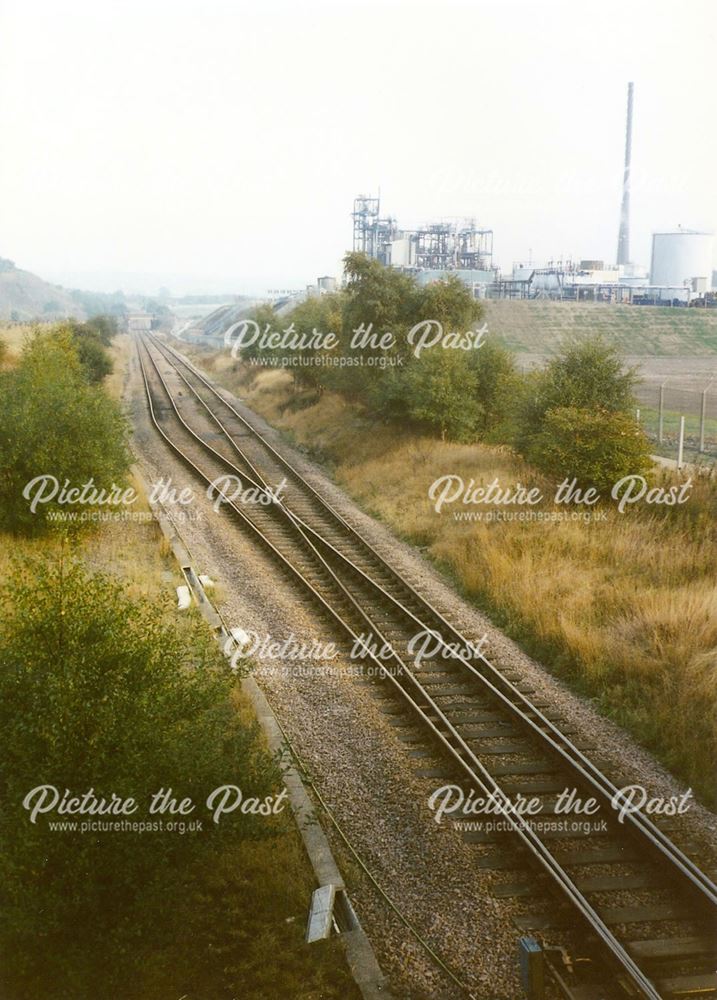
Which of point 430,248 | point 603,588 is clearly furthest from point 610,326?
point 603,588

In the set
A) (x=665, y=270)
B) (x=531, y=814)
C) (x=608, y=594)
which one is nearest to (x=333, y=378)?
(x=608, y=594)

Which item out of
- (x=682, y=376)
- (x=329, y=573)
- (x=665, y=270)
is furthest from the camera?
(x=665, y=270)

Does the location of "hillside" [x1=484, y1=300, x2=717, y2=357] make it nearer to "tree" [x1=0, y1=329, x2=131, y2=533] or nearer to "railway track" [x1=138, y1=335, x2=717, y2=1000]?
"tree" [x1=0, y1=329, x2=131, y2=533]

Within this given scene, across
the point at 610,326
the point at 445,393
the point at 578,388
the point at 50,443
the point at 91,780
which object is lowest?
the point at 91,780

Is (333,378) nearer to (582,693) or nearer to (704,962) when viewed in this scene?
(582,693)

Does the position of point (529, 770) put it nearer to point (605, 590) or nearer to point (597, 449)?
point (605, 590)
